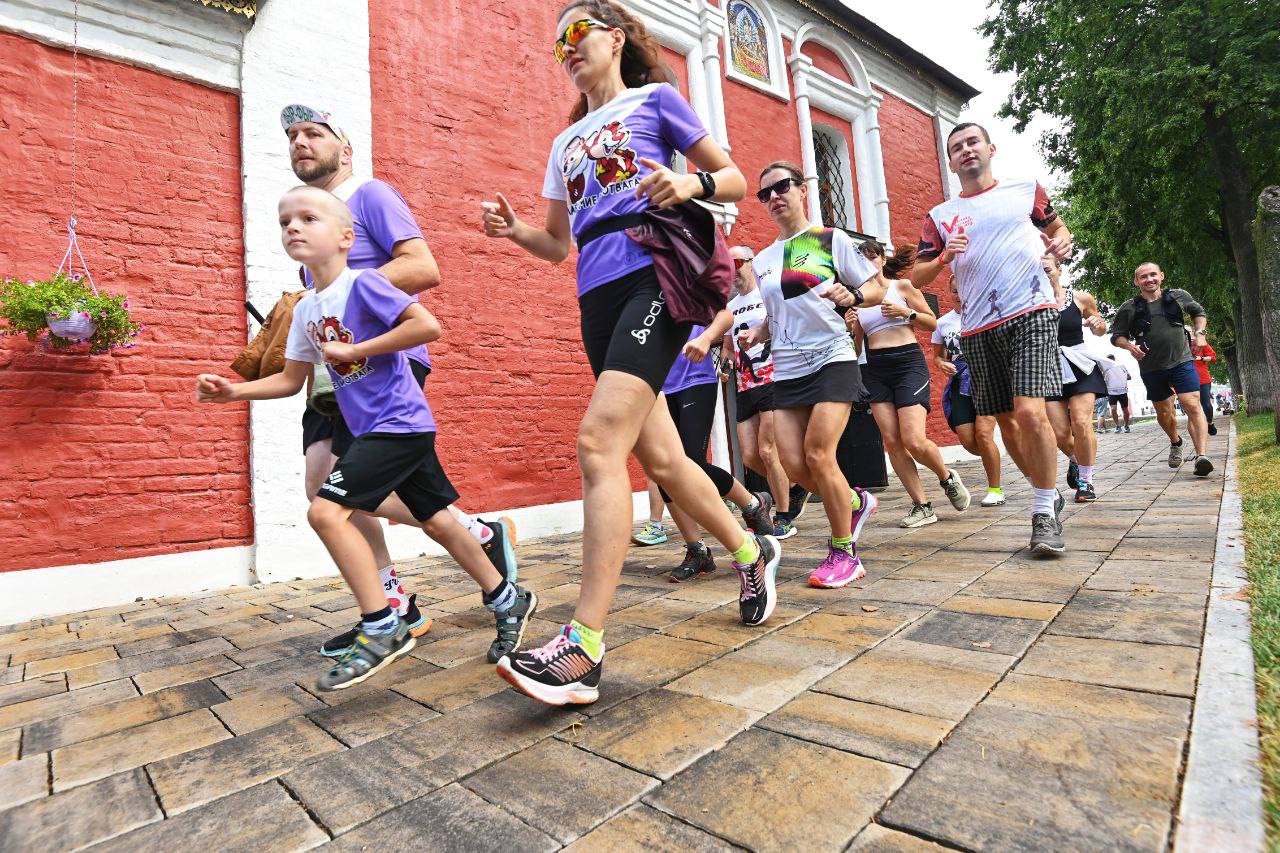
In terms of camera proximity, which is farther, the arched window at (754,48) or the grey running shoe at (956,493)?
the arched window at (754,48)

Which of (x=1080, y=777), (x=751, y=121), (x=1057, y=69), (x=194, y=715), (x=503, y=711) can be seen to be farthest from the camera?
(x=1057, y=69)

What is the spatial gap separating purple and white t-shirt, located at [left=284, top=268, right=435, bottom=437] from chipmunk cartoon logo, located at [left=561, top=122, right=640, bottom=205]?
75cm

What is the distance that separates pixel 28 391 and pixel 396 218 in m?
3.32

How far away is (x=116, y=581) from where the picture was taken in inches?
168

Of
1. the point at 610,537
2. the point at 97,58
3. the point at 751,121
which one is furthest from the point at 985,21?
the point at 610,537

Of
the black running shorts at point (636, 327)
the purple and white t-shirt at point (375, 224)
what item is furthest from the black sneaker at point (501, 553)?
the black running shorts at point (636, 327)

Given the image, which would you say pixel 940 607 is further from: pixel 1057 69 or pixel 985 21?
pixel 985 21

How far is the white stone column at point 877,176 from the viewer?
11.2 m

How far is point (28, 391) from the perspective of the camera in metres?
4.13

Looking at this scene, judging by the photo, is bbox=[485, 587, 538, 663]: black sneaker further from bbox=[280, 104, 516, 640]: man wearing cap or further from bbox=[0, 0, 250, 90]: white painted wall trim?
bbox=[0, 0, 250, 90]: white painted wall trim

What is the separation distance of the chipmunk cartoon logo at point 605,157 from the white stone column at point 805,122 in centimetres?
855

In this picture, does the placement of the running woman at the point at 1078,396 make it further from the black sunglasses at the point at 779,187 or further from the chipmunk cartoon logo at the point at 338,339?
the chipmunk cartoon logo at the point at 338,339

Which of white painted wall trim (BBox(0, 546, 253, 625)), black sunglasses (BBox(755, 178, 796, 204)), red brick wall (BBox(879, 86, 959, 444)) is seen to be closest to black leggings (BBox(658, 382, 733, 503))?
black sunglasses (BBox(755, 178, 796, 204))

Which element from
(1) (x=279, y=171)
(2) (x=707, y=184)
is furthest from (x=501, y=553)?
(1) (x=279, y=171)
